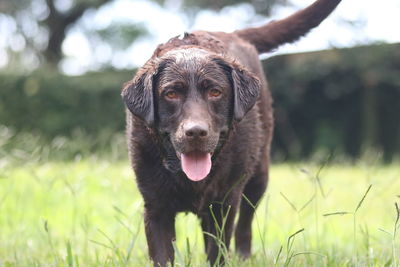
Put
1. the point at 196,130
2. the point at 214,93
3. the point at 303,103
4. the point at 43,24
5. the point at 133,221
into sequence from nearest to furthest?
the point at 196,130 → the point at 214,93 → the point at 133,221 → the point at 303,103 → the point at 43,24

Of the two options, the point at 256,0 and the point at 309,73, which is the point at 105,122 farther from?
the point at 256,0

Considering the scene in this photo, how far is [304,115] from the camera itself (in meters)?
18.2

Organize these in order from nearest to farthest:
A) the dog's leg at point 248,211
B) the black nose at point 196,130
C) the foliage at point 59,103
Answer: the black nose at point 196,130, the dog's leg at point 248,211, the foliage at point 59,103

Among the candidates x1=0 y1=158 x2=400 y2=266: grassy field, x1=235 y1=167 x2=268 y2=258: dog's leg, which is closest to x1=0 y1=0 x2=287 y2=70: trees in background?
x1=0 y1=158 x2=400 y2=266: grassy field

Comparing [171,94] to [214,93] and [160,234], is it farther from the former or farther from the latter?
[160,234]

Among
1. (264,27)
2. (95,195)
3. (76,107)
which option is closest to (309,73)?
(76,107)

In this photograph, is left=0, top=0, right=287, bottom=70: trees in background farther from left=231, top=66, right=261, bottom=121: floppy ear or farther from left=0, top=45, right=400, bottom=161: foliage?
left=231, top=66, right=261, bottom=121: floppy ear

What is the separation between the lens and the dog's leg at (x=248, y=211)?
471 cm

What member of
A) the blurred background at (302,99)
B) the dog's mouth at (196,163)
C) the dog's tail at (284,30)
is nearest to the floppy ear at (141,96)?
the dog's mouth at (196,163)

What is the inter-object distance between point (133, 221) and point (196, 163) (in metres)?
2.89

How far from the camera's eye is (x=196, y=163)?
127 inches

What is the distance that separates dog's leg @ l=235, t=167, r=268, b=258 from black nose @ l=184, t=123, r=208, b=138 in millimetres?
1732

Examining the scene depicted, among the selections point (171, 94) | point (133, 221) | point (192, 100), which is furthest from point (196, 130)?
point (133, 221)

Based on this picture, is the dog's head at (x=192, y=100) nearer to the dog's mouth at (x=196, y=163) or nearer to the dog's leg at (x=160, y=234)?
the dog's mouth at (x=196, y=163)
